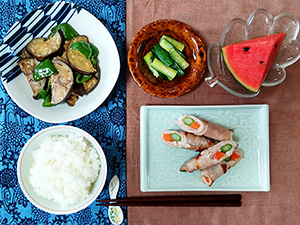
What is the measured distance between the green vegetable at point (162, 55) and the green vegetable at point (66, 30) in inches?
16.1

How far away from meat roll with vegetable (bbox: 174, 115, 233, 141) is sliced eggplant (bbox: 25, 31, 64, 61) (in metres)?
0.69

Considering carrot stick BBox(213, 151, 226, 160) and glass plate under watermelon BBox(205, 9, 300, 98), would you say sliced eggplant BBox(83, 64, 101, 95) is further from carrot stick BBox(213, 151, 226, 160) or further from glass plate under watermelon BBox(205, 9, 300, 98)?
carrot stick BBox(213, 151, 226, 160)

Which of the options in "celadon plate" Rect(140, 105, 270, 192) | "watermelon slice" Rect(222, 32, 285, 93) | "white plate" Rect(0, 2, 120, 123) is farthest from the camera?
"celadon plate" Rect(140, 105, 270, 192)

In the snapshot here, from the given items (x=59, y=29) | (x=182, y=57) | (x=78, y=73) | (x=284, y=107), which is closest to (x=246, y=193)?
(x=284, y=107)

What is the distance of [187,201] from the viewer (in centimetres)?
155

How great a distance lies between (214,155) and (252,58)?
0.50 m

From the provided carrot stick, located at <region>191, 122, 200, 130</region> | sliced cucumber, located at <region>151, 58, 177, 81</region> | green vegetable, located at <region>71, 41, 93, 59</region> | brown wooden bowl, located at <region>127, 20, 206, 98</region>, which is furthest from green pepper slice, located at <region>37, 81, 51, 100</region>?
carrot stick, located at <region>191, 122, 200, 130</region>

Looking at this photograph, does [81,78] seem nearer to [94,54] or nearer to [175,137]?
[94,54]

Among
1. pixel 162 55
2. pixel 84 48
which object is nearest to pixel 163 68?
pixel 162 55

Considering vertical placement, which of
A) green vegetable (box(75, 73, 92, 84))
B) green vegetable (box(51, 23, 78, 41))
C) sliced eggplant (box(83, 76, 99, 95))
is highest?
green vegetable (box(51, 23, 78, 41))

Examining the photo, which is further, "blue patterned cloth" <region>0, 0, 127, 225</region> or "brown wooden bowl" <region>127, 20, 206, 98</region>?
"blue patterned cloth" <region>0, 0, 127, 225</region>

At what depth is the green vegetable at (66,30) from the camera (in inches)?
57.6

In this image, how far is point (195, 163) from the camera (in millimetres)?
1508

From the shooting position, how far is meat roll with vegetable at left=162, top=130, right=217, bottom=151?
150cm
